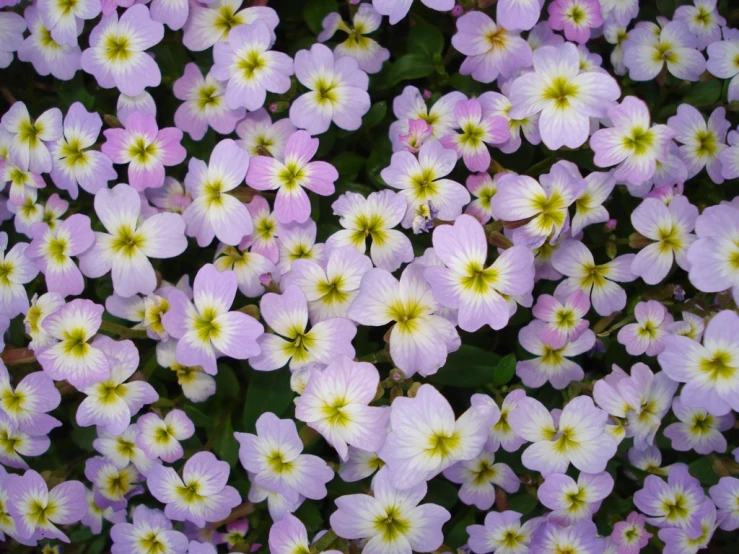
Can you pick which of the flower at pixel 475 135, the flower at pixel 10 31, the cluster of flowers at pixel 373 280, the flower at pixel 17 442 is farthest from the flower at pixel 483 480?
the flower at pixel 10 31

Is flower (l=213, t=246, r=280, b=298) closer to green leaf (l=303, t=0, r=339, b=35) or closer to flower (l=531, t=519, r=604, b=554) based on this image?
green leaf (l=303, t=0, r=339, b=35)

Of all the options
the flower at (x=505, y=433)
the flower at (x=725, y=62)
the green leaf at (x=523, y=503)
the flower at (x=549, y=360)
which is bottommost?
the green leaf at (x=523, y=503)

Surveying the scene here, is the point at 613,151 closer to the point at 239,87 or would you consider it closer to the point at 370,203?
the point at 370,203

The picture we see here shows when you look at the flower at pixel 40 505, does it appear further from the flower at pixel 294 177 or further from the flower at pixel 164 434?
the flower at pixel 294 177

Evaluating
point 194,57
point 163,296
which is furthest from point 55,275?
point 194,57

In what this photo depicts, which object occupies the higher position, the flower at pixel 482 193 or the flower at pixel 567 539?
the flower at pixel 482 193

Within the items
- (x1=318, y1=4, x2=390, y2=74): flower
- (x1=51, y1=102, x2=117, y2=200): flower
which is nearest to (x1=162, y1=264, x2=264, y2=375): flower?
(x1=51, y1=102, x2=117, y2=200): flower

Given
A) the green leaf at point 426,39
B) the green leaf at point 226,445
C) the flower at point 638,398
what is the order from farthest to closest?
the green leaf at point 426,39 → the green leaf at point 226,445 → the flower at point 638,398

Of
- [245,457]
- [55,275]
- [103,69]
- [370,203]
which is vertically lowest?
[245,457]
